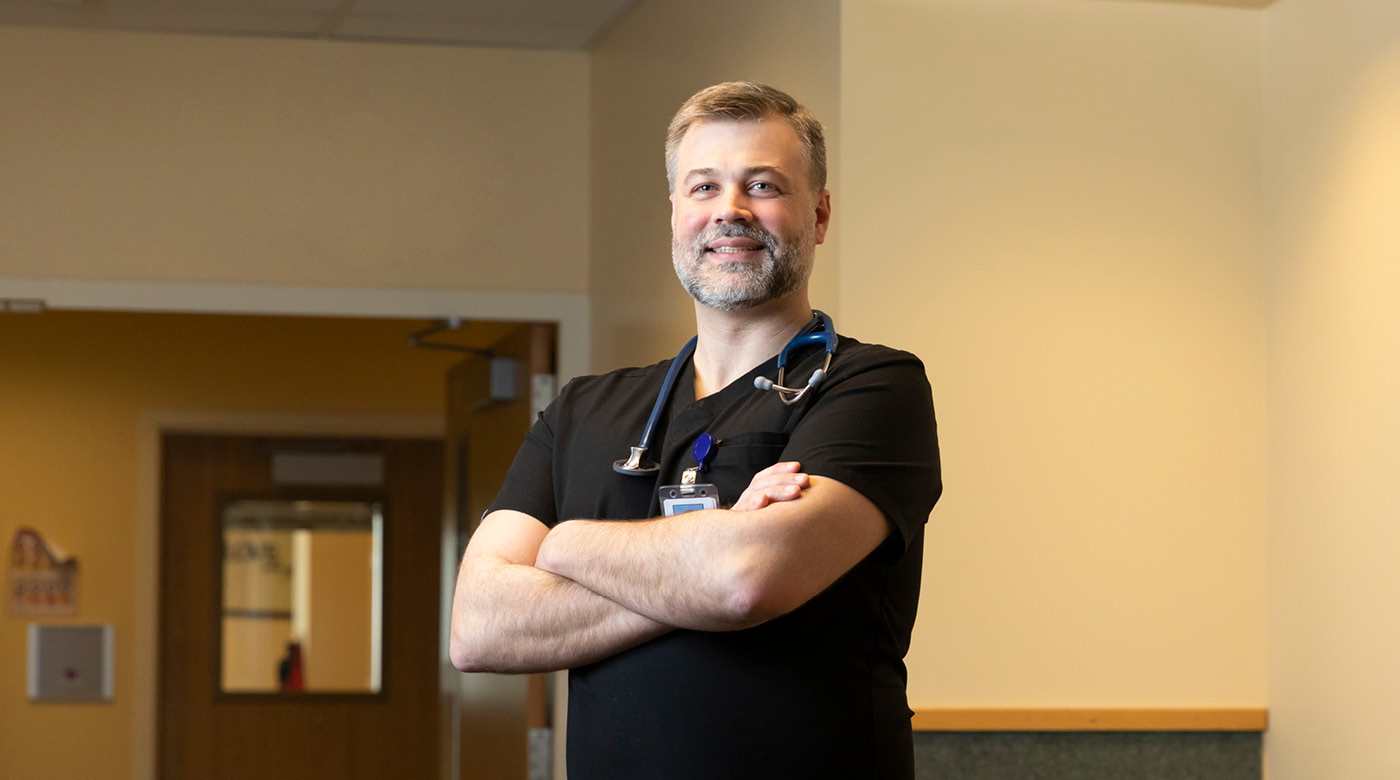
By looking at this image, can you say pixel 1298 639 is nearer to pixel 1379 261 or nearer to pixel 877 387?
pixel 1379 261

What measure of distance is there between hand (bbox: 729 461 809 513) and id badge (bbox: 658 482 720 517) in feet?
0.21

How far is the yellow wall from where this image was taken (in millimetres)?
5316

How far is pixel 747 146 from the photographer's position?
1.51 meters

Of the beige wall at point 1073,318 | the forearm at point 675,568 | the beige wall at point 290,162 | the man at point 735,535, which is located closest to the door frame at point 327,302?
the beige wall at point 290,162

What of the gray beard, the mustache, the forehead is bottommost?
the gray beard

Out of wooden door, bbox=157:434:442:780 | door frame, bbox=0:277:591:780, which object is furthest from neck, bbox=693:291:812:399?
wooden door, bbox=157:434:442:780

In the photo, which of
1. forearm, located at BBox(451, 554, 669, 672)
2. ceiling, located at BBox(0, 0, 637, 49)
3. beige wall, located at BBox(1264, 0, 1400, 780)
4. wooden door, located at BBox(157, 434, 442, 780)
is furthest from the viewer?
wooden door, located at BBox(157, 434, 442, 780)

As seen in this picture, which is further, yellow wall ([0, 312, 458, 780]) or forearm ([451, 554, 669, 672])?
yellow wall ([0, 312, 458, 780])

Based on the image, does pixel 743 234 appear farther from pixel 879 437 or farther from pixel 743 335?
pixel 879 437

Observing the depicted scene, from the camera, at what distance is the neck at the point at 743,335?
1528 millimetres

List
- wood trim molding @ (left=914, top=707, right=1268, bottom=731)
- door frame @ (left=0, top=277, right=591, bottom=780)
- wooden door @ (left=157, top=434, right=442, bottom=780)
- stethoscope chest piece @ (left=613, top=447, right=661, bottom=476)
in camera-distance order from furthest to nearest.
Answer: wooden door @ (left=157, top=434, right=442, bottom=780) → door frame @ (left=0, top=277, right=591, bottom=780) → wood trim molding @ (left=914, top=707, right=1268, bottom=731) → stethoscope chest piece @ (left=613, top=447, right=661, bottom=476)

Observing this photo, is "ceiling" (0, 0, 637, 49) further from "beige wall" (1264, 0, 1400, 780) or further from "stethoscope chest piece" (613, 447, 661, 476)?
"stethoscope chest piece" (613, 447, 661, 476)

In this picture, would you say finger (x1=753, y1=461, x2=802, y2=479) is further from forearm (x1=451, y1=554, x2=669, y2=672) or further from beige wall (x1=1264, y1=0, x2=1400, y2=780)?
beige wall (x1=1264, y1=0, x2=1400, y2=780)

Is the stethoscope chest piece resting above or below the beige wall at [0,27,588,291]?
below
